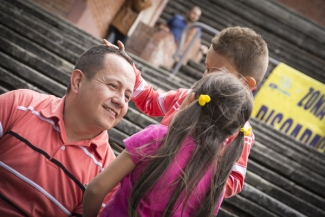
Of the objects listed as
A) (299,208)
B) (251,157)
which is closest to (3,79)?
(251,157)

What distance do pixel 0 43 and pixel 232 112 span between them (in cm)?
321

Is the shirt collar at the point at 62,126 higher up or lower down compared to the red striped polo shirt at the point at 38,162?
higher up

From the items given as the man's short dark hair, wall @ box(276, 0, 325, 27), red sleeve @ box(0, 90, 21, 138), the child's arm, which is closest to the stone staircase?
the child's arm

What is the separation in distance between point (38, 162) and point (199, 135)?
68 centimetres

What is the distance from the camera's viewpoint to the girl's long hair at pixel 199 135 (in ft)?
5.44

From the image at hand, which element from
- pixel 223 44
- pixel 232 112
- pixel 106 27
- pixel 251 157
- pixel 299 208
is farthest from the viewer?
pixel 106 27

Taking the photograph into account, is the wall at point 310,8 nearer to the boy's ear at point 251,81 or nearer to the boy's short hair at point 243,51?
the boy's short hair at point 243,51

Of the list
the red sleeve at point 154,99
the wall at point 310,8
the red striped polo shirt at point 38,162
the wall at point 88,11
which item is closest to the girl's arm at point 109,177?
the red striped polo shirt at point 38,162

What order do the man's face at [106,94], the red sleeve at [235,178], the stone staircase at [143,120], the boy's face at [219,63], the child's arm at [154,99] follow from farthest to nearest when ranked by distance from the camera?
the stone staircase at [143,120]
the child's arm at [154,99]
the boy's face at [219,63]
the red sleeve at [235,178]
the man's face at [106,94]

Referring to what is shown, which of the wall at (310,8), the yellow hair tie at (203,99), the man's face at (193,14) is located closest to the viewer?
the yellow hair tie at (203,99)

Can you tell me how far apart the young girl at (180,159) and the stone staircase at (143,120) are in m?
1.57

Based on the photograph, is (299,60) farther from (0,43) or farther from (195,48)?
(0,43)

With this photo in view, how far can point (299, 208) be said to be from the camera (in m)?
3.95

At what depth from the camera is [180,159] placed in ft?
5.51
